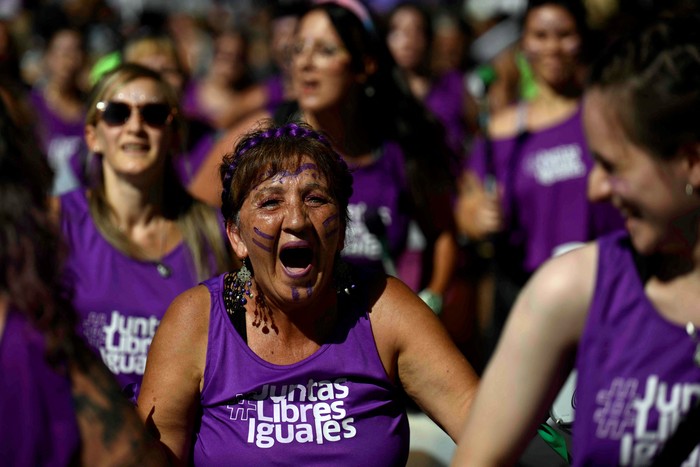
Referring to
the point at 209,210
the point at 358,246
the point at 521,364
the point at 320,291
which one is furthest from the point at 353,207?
the point at 521,364

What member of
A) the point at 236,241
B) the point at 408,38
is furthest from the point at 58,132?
the point at 236,241

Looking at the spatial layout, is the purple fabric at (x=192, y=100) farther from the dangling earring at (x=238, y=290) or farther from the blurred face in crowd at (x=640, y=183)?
the blurred face in crowd at (x=640, y=183)

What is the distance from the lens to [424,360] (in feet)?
10.8

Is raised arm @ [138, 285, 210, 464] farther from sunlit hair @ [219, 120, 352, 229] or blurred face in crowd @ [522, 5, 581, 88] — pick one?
blurred face in crowd @ [522, 5, 581, 88]

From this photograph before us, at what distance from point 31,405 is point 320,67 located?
141 inches

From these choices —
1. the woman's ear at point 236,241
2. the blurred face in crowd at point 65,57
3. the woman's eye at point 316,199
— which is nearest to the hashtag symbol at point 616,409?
the woman's eye at point 316,199

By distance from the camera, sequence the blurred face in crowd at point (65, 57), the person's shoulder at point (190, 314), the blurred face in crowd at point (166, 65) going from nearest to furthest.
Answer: the person's shoulder at point (190, 314), the blurred face in crowd at point (166, 65), the blurred face in crowd at point (65, 57)

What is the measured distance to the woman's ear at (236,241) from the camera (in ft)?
11.5

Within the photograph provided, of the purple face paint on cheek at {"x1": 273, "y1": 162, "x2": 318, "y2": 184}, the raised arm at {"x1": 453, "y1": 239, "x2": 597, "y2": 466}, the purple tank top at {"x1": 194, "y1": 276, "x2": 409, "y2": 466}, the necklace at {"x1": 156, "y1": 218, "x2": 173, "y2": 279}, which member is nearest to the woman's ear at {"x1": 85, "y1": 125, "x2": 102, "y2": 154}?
the necklace at {"x1": 156, "y1": 218, "x2": 173, "y2": 279}

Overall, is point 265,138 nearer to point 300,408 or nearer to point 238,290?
point 238,290

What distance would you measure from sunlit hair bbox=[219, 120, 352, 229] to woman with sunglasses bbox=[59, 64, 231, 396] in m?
0.90

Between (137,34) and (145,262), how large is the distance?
4.11m

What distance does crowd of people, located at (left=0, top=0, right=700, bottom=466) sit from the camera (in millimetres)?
2324

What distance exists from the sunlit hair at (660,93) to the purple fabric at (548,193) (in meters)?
3.75
